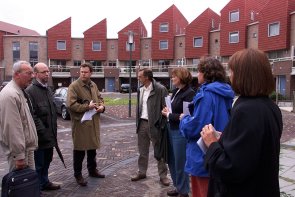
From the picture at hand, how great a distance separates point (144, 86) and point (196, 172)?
2.59 meters

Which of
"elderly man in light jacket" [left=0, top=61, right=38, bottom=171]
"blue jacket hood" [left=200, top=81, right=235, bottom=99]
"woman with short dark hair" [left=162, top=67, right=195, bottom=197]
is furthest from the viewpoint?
"woman with short dark hair" [left=162, top=67, right=195, bottom=197]

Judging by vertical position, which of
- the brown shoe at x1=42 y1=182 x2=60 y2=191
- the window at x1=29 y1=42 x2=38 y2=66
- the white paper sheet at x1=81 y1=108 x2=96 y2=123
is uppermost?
the window at x1=29 y1=42 x2=38 y2=66

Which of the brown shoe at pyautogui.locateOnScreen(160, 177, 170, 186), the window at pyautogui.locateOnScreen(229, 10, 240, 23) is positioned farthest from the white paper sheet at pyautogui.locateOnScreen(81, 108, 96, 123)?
the window at pyautogui.locateOnScreen(229, 10, 240, 23)

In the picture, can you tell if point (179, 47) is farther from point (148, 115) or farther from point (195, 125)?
point (195, 125)

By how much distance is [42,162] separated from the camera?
16.7ft

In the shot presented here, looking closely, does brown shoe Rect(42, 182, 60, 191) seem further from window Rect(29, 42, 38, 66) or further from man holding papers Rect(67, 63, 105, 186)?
window Rect(29, 42, 38, 66)

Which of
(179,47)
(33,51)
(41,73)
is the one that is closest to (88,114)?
(41,73)

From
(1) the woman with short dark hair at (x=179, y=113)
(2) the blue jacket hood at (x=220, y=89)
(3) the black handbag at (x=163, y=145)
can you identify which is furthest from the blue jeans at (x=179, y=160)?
(2) the blue jacket hood at (x=220, y=89)

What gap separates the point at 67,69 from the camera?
176ft

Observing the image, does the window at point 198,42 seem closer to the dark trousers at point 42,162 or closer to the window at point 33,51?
the window at point 33,51

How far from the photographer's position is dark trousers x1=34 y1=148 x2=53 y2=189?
505cm

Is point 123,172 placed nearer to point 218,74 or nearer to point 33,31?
point 218,74

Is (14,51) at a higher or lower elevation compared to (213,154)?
higher

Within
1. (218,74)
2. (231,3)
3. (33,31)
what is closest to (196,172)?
(218,74)
